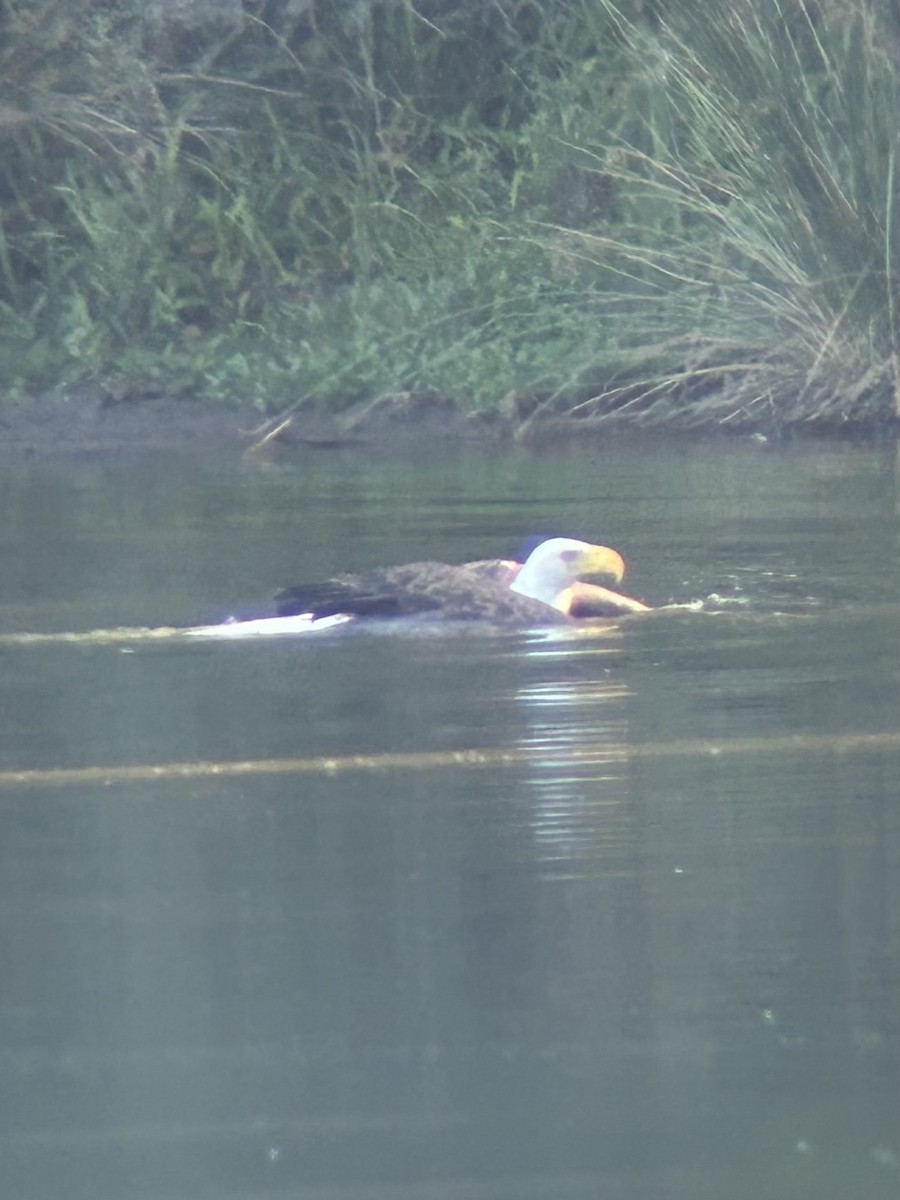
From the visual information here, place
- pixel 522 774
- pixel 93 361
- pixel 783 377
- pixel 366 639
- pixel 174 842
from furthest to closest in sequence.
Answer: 1. pixel 93 361
2. pixel 783 377
3. pixel 366 639
4. pixel 522 774
5. pixel 174 842

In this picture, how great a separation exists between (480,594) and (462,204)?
274 inches

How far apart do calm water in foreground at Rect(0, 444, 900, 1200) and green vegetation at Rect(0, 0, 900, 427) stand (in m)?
4.06

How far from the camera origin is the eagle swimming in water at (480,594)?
671 centimetres

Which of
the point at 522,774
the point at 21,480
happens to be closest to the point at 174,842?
the point at 522,774

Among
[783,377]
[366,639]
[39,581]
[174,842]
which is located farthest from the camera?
[783,377]

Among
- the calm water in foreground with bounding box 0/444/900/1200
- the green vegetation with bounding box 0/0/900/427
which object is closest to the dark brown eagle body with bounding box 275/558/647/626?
the calm water in foreground with bounding box 0/444/900/1200

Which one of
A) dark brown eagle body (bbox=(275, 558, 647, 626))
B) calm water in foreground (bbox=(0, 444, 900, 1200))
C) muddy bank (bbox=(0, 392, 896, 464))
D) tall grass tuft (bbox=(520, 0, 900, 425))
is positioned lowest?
calm water in foreground (bbox=(0, 444, 900, 1200))

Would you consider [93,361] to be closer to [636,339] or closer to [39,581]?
→ [636,339]

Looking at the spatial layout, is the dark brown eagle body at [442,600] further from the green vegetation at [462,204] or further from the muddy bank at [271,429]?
the green vegetation at [462,204]

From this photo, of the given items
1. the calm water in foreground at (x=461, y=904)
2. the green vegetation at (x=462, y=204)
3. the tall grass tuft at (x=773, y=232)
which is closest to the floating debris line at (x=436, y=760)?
the calm water in foreground at (x=461, y=904)

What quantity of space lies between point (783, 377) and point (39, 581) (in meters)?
4.84

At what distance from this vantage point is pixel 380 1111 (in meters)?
3.47

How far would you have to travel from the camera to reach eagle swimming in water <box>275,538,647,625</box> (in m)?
6.71

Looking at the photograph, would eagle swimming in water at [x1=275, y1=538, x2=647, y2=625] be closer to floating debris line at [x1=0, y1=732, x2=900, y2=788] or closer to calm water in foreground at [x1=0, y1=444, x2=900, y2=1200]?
calm water in foreground at [x1=0, y1=444, x2=900, y2=1200]
